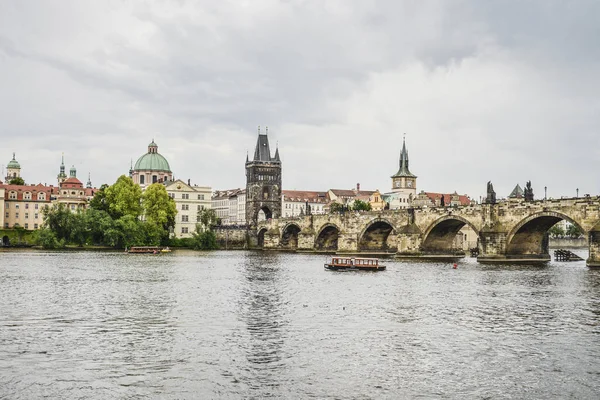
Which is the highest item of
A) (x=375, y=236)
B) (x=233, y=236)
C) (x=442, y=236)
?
(x=233, y=236)

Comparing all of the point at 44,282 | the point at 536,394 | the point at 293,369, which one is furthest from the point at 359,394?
the point at 44,282

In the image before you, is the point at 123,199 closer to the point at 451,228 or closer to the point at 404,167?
the point at 451,228

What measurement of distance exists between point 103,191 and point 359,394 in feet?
339

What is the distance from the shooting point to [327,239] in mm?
114625

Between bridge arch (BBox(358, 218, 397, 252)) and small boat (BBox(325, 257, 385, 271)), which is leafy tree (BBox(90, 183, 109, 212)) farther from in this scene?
small boat (BBox(325, 257, 385, 271))

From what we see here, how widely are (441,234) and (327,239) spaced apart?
3282 cm

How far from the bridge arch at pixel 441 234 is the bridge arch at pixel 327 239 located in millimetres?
26723

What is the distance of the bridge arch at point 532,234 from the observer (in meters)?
64.2

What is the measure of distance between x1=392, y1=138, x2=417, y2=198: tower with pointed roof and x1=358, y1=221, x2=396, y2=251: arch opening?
85.2 m

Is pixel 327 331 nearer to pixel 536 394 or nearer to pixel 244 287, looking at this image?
pixel 536 394

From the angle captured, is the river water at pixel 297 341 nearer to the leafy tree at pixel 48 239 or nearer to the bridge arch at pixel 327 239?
the leafy tree at pixel 48 239

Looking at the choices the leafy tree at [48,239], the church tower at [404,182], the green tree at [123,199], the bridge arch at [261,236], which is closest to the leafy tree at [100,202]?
the green tree at [123,199]

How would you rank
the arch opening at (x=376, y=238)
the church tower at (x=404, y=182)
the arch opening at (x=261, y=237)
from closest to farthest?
the arch opening at (x=376, y=238)
the arch opening at (x=261, y=237)
the church tower at (x=404, y=182)

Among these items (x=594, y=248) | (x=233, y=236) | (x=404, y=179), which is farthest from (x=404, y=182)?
(x=594, y=248)
